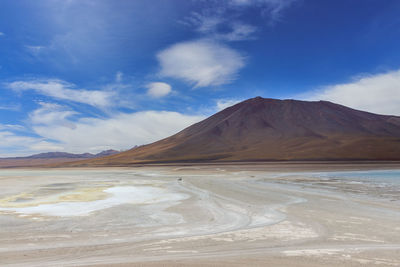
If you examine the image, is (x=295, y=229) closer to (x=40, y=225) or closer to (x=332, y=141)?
(x=40, y=225)

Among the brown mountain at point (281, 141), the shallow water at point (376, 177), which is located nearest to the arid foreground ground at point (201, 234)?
the shallow water at point (376, 177)

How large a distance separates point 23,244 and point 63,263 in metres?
2.31

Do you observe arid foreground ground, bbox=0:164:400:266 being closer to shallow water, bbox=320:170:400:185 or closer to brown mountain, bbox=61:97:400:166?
shallow water, bbox=320:170:400:185

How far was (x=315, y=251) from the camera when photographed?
23.5 ft

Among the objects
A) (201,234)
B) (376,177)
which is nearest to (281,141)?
(376,177)

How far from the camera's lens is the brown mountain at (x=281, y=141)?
10700 centimetres

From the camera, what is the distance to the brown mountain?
107m

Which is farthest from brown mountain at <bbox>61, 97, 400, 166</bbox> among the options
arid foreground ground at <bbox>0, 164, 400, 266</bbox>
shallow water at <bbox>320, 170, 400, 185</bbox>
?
arid foreground ground at <bbox>0, 164, 400, 266</bbox>

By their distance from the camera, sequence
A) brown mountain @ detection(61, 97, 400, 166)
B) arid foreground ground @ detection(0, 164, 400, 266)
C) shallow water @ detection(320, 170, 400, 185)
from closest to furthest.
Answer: arid foreground ground @ detection(0, 164, 400, 266) < shallow water @ detection(320, 170, 400, 185) < brown mountain @ detection(61, 97, 400, 166)

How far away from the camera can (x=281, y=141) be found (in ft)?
472

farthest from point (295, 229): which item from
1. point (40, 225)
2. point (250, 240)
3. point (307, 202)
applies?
point (40, 225)

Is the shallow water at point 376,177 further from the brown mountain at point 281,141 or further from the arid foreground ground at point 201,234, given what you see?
the brown mountain at point 281,141

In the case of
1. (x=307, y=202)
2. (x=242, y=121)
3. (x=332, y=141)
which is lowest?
(x=307, y=202)

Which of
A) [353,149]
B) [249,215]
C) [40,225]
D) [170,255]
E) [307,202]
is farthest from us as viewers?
[353,149]
